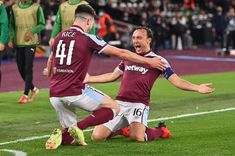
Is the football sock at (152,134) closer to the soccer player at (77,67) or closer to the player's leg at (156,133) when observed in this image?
the player's leg at (156,133)

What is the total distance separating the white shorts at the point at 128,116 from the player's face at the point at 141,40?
0.75m

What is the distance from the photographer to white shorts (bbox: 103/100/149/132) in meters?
10.4

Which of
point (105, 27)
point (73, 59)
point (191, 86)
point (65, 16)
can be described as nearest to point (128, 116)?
point (191, 86)

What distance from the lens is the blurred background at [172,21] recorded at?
109ft

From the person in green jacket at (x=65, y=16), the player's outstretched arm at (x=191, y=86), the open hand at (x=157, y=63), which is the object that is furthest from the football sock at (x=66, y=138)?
the person in green jacket at (x=65, y=16)

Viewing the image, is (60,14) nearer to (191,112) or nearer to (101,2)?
(191,112)

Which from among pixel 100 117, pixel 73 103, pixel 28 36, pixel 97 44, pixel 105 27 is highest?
pixel 97 44

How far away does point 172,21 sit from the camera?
3659 cm

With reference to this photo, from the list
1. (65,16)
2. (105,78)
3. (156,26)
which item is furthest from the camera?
(156,26)

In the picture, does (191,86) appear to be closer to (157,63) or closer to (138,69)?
(157,63)

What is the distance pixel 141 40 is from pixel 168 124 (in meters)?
2.11

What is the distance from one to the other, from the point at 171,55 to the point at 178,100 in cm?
1696

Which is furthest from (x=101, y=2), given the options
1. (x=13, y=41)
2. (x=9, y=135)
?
(x=9, y=135)

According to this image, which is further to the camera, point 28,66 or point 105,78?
point 28,66
